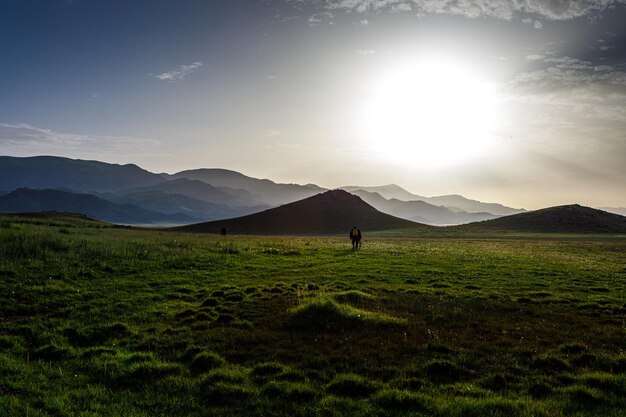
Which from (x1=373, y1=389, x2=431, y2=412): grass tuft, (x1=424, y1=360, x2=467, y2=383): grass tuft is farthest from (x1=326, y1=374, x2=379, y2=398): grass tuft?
(x1=424, y1=360, x2=467, y2=383): grass tuft

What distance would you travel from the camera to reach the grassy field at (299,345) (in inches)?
374

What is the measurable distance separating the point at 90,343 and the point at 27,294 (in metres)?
7.95

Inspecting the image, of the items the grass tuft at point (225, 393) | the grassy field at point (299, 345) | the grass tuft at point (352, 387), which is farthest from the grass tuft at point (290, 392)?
the grass tuft at point (352, 387)

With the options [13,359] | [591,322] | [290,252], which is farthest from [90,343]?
[290,252]

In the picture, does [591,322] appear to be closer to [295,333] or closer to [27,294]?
[295,333]

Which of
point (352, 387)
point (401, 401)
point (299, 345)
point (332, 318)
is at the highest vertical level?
point (332, 318)

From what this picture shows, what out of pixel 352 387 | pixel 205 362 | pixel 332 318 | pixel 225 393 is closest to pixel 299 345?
pixel 332 318

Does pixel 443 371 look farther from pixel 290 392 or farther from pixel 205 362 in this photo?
pixel 205 362

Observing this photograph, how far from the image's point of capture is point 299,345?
1388 centimetres

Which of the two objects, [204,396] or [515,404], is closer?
[515,404]

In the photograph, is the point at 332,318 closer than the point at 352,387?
No

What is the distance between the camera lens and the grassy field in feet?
31.2

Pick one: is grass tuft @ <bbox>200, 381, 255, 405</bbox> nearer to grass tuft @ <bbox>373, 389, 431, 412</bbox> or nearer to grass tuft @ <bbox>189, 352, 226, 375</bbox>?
grass tuft @ <bbox>189, 352, 226, 375</bbox>

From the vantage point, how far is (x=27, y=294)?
19234 mm
